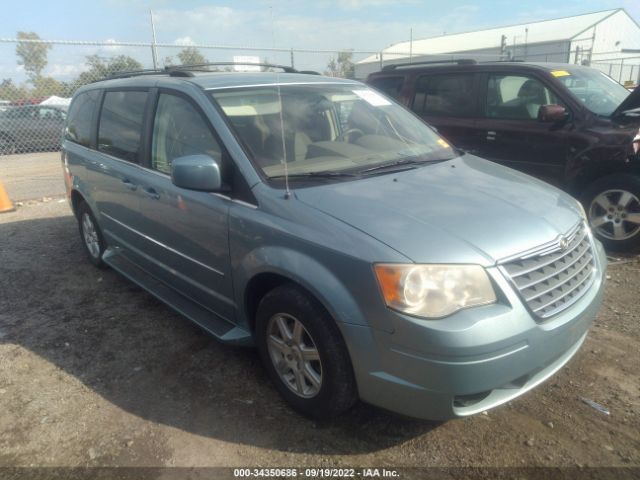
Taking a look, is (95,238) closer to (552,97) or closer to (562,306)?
(562,306)

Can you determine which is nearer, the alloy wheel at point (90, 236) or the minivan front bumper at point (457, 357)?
the minivan front bumper at point (457, 357)

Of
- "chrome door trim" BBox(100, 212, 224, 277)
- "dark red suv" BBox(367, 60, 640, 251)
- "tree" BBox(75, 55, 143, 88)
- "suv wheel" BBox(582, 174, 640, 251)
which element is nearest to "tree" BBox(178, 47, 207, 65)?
"tree" BBox(75, 55, 143, 88)

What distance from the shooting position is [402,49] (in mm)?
50594

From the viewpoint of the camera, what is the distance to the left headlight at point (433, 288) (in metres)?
2.10

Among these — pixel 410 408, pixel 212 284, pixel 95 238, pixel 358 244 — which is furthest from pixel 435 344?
pixel 95 238

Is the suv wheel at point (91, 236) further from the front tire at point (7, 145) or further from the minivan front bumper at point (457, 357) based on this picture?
the front tire at point (7, 145)

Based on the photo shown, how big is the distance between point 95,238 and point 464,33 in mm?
49704

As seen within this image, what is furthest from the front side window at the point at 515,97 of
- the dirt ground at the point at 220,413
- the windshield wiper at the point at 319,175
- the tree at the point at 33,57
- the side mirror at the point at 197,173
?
the tree at the point at 33,57

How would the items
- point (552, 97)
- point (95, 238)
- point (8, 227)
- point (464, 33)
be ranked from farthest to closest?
point (464, 33) → point (8, 227) → point (552, 97) → point (95, 238)

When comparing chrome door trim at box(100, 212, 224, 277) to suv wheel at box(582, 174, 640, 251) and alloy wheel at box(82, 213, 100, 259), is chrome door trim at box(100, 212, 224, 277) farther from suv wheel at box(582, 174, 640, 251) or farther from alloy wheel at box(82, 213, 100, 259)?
suv wheel at box(582, 174, 640, 251)

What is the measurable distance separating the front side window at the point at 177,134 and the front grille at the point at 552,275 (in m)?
1.79

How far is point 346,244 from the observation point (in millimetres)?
2250

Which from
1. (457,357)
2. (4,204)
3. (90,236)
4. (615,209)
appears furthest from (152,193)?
(4,204)

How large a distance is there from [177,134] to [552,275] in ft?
8.04
